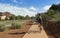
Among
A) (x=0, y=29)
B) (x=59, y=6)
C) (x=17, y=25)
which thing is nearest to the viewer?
(x=0, y=29)

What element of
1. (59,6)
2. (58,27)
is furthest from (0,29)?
(59,6)

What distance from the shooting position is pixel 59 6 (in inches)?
2077

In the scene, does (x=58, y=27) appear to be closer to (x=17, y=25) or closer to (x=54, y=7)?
(x=17, y=25)

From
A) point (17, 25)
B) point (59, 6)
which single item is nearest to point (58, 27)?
point (17, 25)

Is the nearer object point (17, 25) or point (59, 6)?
point (17, 25)

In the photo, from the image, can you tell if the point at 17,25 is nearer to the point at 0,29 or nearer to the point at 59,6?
the point at 0,29

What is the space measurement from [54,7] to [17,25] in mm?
31403

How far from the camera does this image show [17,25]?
24.6 m

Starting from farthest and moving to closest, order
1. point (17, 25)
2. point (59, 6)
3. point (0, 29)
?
point (59, 6), point (17, 25), point (0, 29)

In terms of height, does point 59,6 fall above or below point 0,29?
above

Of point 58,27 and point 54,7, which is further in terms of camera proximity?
point 54,7

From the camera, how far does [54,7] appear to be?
54094 millimetres

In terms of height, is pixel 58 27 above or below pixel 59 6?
below

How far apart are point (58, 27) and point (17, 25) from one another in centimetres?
646
